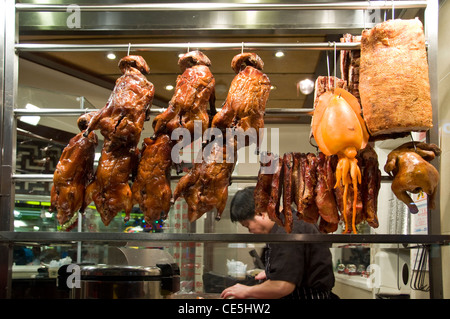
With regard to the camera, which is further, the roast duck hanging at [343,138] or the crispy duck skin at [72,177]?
the crispy duck skin at [72,177]

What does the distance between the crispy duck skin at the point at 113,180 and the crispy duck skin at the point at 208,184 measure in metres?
0.33

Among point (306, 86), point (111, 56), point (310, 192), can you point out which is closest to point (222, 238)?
point (310, 192)

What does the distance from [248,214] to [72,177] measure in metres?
1.56

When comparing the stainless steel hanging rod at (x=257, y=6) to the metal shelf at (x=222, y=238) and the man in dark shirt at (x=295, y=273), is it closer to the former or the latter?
the metal shelf at (x=222, y=238)

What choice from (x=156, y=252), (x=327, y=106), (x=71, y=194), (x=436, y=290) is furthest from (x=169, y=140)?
(x=436, y=290)

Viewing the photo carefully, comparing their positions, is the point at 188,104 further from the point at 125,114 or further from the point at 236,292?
the point at 236,292

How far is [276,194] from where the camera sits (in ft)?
8.72

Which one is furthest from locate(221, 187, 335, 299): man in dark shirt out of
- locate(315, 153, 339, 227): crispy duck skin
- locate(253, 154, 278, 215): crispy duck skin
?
locate(315, 153, 339, 227): crispy duck skin

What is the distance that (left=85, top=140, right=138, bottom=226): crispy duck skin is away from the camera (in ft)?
8.45

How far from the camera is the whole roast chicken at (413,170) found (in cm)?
235

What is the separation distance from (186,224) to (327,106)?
228cm

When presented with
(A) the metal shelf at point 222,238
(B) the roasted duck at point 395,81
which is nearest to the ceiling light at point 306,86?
(B) the roasted duck at point 395,81

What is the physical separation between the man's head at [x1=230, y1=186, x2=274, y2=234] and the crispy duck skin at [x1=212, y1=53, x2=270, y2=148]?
1.24m

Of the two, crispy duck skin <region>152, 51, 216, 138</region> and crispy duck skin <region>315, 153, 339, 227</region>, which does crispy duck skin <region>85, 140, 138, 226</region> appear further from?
crispy duck skin <region>315, 153, 339, 227</region>
